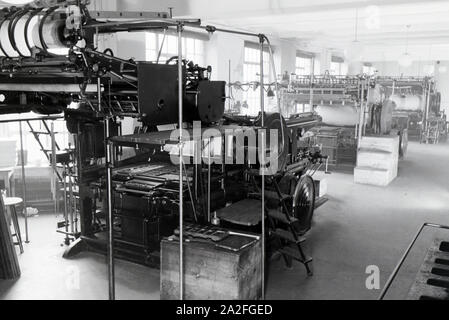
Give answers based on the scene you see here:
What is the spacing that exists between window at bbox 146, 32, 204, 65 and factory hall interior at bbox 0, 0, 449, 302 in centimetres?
8

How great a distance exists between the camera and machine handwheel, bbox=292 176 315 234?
17.4 ft

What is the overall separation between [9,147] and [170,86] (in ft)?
15.4

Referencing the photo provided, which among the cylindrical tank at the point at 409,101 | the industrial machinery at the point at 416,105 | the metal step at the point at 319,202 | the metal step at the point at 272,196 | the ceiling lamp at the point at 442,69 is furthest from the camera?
the ceiling lamp at the point at 442,69

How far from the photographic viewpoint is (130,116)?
9.71 feet

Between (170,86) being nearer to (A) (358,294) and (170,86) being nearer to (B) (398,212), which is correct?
(A) (358,294)

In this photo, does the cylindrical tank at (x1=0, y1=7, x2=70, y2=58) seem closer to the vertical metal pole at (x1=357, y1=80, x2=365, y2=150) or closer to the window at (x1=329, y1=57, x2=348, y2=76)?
the vertical metal pole at (x1=357, y1=80, x2=365, y2=150)

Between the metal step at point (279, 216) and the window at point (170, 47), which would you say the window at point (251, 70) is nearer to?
the window at point (170, 47)

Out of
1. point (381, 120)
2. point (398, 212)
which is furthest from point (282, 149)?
point (381, 120)

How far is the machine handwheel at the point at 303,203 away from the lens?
5.29 metres

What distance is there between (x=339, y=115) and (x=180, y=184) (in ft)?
27.8

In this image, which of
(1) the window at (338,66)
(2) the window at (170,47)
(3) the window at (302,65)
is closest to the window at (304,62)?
(3) the window at (302,65)

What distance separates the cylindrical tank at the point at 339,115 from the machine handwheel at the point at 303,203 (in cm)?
489

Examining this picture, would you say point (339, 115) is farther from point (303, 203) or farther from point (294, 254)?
point (294, 254)

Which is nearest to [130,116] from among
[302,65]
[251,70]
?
[251,70]
